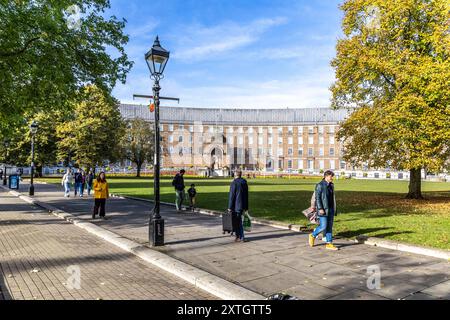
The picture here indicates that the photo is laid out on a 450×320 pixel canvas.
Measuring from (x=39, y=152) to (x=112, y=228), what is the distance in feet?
155

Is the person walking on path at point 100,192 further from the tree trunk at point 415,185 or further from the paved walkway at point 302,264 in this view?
the tree trunk at point 415,185

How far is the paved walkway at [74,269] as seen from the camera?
5410 mm

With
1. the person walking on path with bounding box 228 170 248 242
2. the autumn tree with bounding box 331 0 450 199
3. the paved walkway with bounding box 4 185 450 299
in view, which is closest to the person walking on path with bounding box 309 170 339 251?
the paved walkway with bounding box 4 185 450 299

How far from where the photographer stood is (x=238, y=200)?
9.15 meters

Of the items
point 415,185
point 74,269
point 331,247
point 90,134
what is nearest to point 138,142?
point 90,134

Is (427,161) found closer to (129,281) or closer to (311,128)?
(129,281)

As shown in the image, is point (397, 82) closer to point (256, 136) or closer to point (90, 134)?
point (90, 134)

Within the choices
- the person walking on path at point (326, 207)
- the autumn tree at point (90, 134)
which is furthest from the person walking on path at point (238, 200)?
the autumn tree at point (90, 134)

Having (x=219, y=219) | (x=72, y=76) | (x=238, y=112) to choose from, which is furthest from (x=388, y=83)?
(x=238, y=112)

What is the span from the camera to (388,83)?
907 inches

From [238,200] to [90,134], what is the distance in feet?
147

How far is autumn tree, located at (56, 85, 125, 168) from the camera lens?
48.4 m

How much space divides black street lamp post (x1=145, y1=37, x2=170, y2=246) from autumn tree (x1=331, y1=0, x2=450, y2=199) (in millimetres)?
13647

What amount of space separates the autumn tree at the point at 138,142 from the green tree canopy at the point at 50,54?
49.3m
